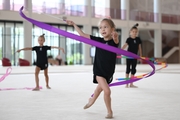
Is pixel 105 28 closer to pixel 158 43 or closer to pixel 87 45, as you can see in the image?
pixel 87 45

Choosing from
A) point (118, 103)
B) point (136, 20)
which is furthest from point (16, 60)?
point (118, 103)

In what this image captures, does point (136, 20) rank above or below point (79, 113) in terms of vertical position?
above

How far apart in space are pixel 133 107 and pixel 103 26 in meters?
1.27

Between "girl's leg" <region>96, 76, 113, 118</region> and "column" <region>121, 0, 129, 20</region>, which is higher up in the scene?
"column" <region>121, 0, 129, 20</region>

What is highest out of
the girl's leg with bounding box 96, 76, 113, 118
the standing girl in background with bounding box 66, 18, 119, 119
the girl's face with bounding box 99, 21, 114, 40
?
the girl's face with bounding box 99, 21, 114, 40

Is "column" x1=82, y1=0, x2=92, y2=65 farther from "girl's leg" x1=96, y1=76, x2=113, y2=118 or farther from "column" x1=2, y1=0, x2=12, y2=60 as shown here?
"girl's leg" x1=96, y1=76, x2=113, y2=118

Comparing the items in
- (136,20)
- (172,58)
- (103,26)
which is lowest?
(172,58)

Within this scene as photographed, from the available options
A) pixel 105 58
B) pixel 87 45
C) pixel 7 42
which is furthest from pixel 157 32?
pixel 105 58

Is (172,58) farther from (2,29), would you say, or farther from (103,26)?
(103,26)

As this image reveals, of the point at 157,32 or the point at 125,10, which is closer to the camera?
the point at 125,10

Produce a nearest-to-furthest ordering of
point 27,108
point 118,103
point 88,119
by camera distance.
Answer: point 88,119, point 27,108, point 118,103

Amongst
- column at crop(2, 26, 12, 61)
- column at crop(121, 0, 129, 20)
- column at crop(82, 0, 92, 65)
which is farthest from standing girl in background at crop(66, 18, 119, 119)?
column at crop(121, 0, 129, 20)

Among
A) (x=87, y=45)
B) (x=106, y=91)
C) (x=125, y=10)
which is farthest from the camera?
(x=125, y=10)

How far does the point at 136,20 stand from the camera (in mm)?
32406
